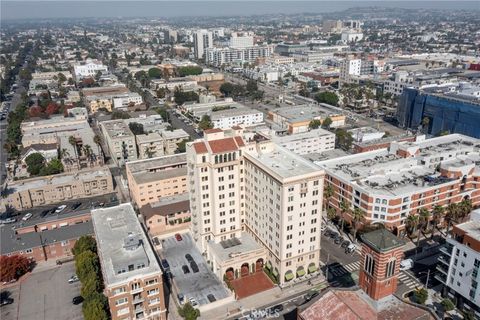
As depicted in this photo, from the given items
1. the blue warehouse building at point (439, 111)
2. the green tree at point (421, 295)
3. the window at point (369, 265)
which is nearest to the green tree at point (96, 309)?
the window at point (369, 265)

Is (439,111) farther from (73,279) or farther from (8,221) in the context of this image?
(8,221)

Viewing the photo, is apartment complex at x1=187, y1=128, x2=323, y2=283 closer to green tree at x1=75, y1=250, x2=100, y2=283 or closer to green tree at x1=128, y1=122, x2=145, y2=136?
green tree at x1=75, y1=250, x2=100, y2=283

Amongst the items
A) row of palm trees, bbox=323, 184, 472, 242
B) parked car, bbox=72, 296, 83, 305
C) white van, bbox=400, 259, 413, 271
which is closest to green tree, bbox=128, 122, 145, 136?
row of palm trees, bbox=323, 184, 472, 242

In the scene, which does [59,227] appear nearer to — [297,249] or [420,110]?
[297,249]

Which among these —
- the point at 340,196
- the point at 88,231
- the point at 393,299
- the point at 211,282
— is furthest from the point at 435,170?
the point at 88,231

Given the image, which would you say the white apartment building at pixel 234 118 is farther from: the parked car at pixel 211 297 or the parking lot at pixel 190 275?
the parked car at pixel 211 297
